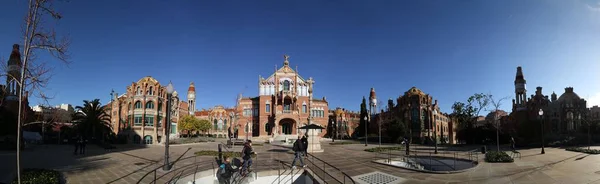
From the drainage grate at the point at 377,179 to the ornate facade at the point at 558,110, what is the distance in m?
47.5

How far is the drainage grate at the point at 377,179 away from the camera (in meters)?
11.5

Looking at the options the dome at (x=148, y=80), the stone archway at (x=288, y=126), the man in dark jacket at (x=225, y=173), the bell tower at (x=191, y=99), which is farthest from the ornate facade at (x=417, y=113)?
the bell tower at (x=191, y=99)

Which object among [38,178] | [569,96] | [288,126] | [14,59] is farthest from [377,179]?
[569,96]

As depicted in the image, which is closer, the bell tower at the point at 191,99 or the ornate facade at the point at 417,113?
the ornate facade at the point at 417,113

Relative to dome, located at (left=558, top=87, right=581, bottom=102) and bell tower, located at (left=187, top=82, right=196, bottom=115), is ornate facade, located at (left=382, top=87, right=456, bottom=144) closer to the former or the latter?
dome, located at (left=558, top=87, right=581, bottom=102)

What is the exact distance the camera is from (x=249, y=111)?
6556cm

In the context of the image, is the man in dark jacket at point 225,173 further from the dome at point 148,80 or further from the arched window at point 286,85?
the arched window at point 286,85

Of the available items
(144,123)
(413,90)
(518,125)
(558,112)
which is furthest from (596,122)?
(144,123)

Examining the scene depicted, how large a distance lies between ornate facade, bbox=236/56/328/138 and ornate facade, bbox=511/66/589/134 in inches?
1509

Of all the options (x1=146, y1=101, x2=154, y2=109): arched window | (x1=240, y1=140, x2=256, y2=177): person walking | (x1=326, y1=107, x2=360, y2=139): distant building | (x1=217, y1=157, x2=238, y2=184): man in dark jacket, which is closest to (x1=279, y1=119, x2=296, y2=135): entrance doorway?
(x1=326, y1=107, x2=360, y2=139): distant building

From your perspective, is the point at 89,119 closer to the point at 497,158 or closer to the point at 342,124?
the point at 497,158

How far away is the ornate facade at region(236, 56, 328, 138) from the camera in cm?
6062

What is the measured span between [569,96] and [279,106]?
161 ft

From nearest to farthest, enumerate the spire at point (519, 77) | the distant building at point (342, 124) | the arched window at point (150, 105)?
the arched window at point (150, 105)
the spire at point (519, 77)
the distant building at point (342, 124)
